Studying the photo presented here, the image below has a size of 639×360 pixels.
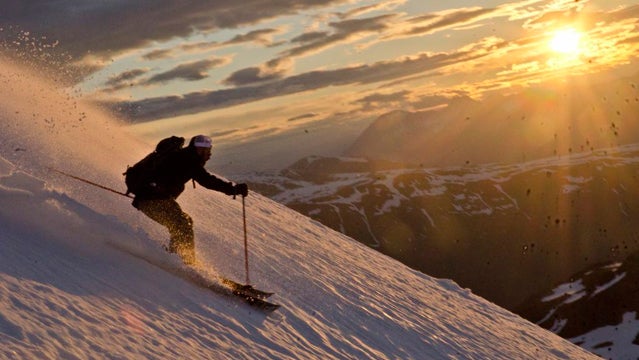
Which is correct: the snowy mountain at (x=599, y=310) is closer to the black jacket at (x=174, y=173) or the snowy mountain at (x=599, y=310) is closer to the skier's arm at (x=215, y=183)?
the skier's arm at (x=215, y=183)

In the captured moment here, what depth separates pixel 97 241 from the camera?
12.1 metres

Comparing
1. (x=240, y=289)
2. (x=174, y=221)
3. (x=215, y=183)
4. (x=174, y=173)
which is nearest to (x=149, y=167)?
(x=174, y=173)

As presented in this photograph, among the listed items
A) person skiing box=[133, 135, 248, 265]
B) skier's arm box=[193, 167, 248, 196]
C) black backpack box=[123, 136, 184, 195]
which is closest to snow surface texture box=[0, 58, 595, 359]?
person skiing box=[133, 135, 248, 265]

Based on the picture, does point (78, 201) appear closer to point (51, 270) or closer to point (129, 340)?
point (51, 270)

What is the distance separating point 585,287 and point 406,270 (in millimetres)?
146502

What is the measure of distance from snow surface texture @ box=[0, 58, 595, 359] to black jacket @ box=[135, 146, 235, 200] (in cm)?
110

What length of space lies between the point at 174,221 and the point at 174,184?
69cm

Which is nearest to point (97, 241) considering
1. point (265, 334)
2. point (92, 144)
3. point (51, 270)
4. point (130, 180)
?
point (130, 180)

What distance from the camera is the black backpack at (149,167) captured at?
40.9 feet

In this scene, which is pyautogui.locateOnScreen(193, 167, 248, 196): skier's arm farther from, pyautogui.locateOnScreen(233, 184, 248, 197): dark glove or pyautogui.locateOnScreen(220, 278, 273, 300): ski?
pyautogui.locateOnScreen(220, 278, 273, 300): ski

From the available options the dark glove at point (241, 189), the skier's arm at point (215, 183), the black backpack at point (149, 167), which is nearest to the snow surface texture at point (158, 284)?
the black backpack at point (149, 167)

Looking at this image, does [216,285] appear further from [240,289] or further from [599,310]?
[599,310]

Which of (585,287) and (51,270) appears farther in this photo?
(585,287)

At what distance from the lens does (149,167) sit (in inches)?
491
